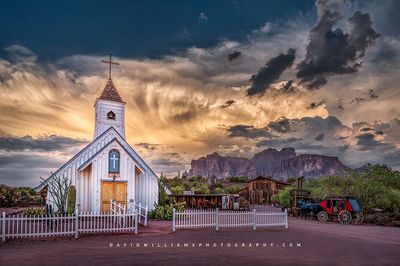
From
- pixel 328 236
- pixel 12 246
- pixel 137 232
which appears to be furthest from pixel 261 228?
pixel 12 246

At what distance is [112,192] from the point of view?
26.2m

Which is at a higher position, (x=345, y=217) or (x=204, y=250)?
(x=204, y=250)

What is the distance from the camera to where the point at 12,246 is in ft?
49.1

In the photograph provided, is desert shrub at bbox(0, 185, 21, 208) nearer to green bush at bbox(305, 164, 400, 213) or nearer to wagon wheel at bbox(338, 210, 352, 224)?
green bush at bbox(305, 164, 400, 213)

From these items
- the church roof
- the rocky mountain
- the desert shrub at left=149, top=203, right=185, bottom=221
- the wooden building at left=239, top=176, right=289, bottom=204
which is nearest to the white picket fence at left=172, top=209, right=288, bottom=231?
the desert shrub at left=149, top=203, right=185, bottom=221

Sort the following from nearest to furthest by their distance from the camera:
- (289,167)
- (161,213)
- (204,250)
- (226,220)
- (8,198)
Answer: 1. (204,250)
2. (226,220)
3. (161,213)
4. (8,198)
5. (289,167)

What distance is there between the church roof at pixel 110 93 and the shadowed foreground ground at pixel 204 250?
621 inches

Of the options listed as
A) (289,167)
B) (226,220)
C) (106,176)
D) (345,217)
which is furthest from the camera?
(289,167)

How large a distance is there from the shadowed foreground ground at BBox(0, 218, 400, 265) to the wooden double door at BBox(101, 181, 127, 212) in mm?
6643

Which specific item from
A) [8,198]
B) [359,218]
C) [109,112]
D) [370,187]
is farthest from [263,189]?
[8,198]

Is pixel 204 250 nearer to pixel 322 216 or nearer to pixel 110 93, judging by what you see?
pixel 322 216

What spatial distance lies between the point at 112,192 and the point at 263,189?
3824cm

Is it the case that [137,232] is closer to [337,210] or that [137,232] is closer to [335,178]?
[337,210]

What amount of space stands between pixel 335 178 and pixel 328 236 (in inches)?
731
